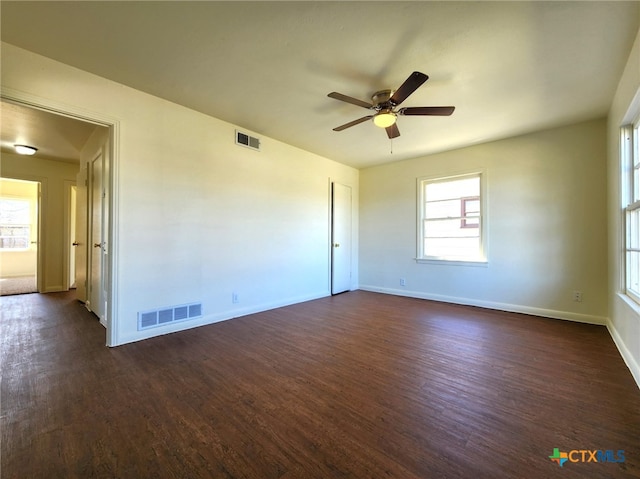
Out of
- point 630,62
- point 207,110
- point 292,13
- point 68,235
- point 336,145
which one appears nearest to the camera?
point 292,13

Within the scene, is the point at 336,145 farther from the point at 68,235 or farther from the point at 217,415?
the point at 68,235

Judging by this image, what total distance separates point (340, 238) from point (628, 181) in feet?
12.6

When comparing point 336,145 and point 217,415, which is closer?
point 217,415

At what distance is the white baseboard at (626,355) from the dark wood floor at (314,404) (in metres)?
0.07

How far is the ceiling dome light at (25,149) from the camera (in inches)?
174

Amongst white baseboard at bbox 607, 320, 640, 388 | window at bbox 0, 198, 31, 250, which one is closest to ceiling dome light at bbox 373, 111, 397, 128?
white baseboard at bbox 607, 320, 640, 388

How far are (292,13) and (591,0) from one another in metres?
1.93

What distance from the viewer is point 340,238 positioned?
5363 mm

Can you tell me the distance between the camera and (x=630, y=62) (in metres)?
2.17

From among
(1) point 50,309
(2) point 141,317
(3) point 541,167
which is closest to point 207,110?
(2) point 141,317

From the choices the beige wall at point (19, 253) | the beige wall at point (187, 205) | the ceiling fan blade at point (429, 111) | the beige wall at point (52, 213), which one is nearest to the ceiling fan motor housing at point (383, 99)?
the ceiling fan blade at point (429, 111)

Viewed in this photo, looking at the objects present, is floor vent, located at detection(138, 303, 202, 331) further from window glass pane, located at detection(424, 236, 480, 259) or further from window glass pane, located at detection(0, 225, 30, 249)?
window glass pane, located at detection(0, 225, 30, 249)

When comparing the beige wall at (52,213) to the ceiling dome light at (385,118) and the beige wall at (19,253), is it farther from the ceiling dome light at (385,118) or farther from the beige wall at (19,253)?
the ceiling dome light at (385,118)

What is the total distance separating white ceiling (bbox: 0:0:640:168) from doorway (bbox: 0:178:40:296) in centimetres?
703
